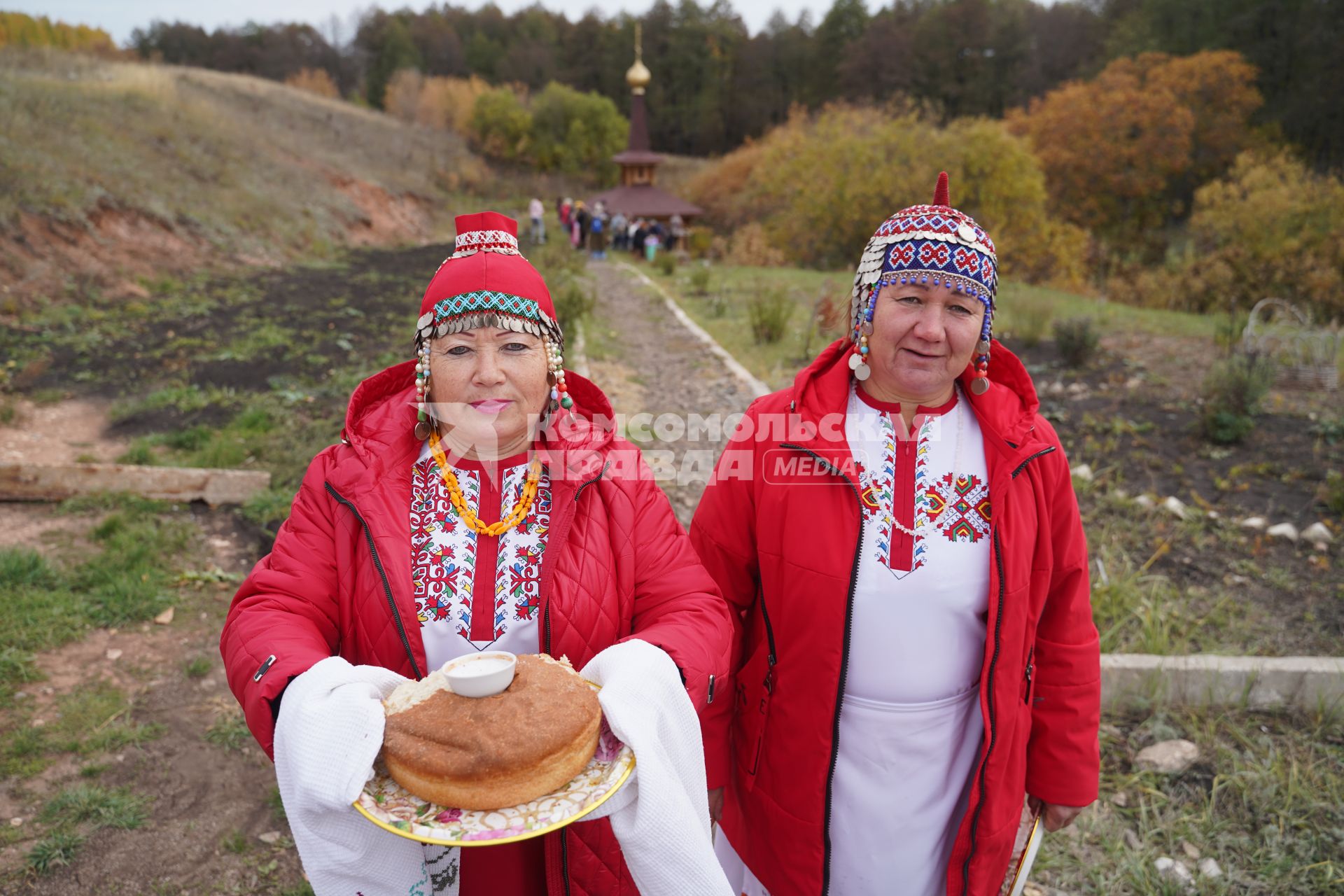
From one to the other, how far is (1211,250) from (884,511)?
20.1 metres

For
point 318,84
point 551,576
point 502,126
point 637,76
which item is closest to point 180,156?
point 637,76

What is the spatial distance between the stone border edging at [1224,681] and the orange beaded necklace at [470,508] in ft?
9.83

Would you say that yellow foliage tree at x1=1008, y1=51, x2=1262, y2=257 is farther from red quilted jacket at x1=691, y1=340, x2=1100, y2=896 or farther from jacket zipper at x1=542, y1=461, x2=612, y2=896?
jacket zipper at x1=542, y1=461, x2=612, y2=896

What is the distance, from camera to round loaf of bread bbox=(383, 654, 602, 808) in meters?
1.22

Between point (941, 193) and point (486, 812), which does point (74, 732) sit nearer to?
point (486, 812)

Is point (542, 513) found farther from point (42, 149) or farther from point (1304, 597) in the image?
point (42, 149)

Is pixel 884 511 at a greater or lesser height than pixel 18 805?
greater

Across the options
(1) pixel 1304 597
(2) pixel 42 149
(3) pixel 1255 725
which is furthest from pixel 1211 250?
(2) pixel 42 149

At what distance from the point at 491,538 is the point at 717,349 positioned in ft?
26.1

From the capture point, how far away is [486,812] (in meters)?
1.23

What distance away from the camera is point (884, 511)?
186 cm

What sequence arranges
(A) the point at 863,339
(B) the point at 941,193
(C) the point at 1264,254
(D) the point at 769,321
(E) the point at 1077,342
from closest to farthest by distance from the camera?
(A) the point at 863,339 → (B) the point at 941,193 → (E) the point at 1077,342 → (D) the point at 769,321 → (C) the point at 1264,254

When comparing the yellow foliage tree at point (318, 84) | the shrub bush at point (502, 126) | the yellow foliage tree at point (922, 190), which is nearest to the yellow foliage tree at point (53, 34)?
the yellow foliage tree at point (318, 84)

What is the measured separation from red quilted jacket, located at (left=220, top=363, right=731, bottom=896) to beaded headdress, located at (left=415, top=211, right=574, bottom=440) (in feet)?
0.44
